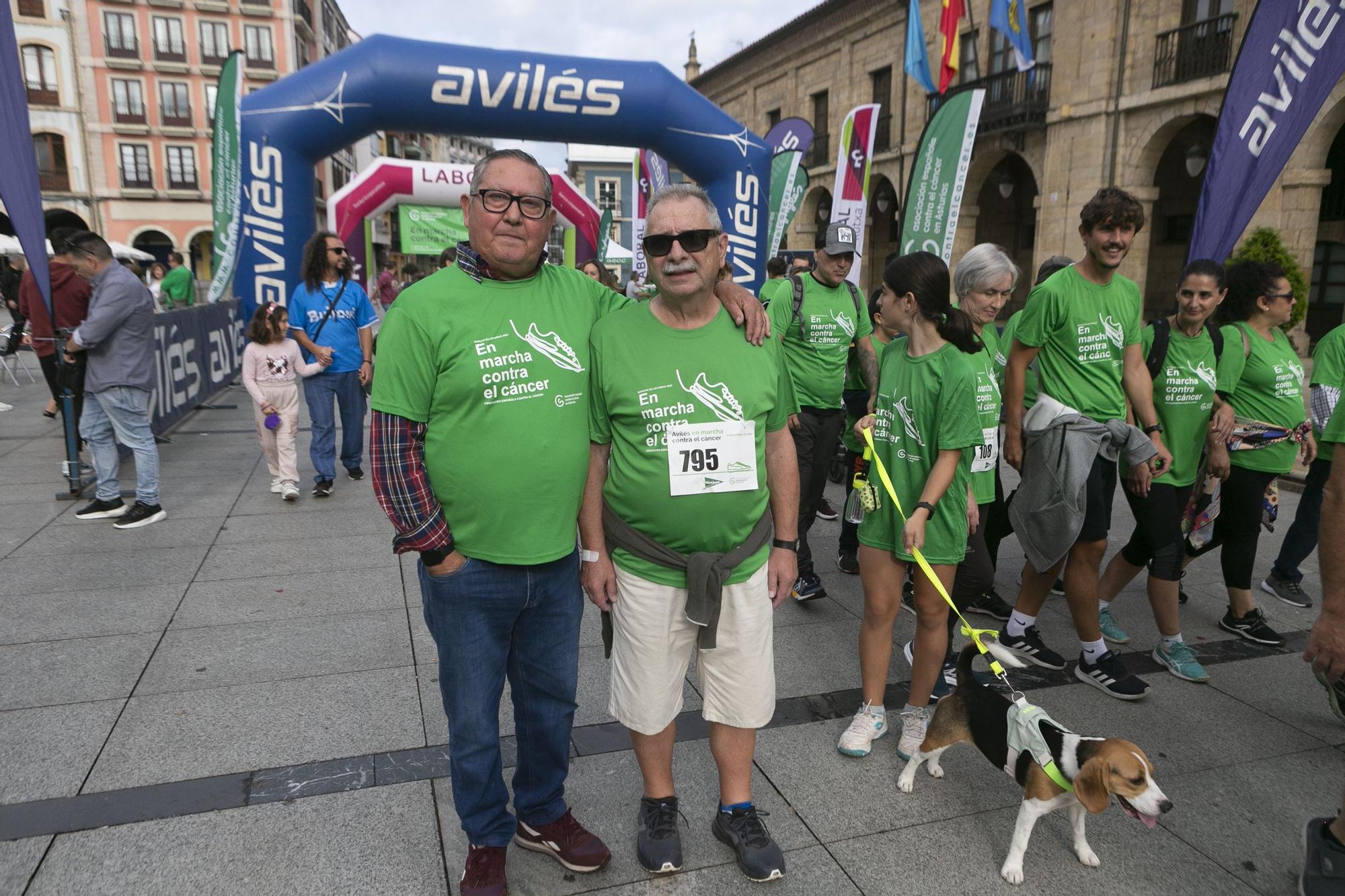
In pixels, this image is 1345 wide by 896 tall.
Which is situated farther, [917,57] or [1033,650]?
[917,57]

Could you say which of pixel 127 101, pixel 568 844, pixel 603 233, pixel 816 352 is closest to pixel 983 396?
pixel 816 352

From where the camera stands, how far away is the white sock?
12.6 ft

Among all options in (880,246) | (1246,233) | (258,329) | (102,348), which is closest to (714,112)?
(258,329)

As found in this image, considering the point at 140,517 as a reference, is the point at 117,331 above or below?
above

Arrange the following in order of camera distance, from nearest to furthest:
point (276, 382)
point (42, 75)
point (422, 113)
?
1. point (276, 382)
2. point (422, 113)
3. point (42, 75)

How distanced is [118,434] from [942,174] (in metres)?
7.19

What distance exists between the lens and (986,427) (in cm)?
359

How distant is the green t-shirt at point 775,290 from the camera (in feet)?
15.6

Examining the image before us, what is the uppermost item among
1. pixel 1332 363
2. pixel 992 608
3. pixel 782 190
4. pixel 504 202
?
pixel 782 190

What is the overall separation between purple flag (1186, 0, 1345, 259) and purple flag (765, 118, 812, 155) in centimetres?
802

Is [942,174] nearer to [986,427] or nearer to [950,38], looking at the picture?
[950,38]

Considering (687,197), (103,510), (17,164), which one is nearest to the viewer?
(687,197)

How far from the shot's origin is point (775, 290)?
4.94 metres

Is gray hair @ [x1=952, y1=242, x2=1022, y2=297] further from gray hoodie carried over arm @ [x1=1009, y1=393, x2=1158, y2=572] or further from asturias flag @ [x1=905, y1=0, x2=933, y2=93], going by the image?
asturias flag @ [x1=905, y1=0, x2=933, y2=93]
